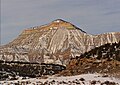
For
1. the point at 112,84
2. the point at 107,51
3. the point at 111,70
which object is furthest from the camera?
the point at 107,51

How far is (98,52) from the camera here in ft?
145

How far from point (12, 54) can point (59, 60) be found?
83.8 feet

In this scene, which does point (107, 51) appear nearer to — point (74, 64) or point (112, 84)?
point (74, 64)

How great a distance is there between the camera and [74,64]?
41406 millimetres

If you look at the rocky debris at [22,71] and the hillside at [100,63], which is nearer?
the hillside at [100,63]

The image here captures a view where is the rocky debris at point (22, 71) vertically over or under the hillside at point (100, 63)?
under

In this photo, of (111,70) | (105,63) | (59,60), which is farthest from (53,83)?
(59,60)

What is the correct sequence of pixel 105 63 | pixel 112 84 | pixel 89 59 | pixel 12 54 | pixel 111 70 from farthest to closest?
pixel 12 54 → pixel 89 59 → pixel 105 63 → pixel 111 70 → pixel 112 84

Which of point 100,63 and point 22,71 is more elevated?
point 100,63

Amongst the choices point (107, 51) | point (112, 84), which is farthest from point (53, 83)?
point (107, 51)

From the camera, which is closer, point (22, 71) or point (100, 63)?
point (100, 63)

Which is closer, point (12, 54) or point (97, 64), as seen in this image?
point (97, 64)

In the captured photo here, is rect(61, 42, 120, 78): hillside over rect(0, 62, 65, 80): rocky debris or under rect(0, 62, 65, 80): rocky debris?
over

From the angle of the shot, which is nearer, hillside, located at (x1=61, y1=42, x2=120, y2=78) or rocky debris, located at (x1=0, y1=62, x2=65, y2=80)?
hillside, located at (x1=61, y1=42, x2=120, y2=78)
